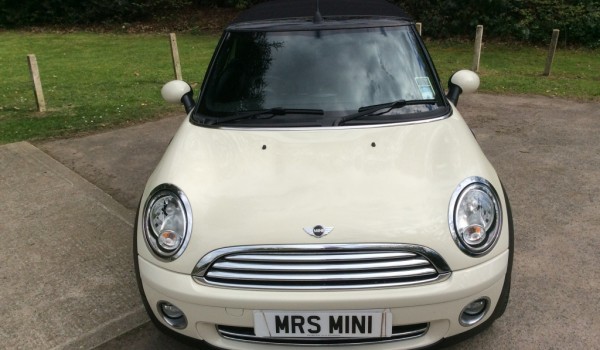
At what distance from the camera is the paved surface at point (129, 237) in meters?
2.81

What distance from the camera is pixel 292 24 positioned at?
330 centimetres

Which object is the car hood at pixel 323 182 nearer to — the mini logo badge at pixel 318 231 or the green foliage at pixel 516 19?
the mini logo badge at pixel 318 231

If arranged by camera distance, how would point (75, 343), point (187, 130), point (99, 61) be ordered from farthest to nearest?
1. point (99, 61)
2. point (187, 130)
3. point (75, 343)

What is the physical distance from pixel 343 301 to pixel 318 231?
0.30m

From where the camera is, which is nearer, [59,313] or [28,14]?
[59,313]

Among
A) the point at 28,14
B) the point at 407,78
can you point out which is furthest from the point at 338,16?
the point at 28,14

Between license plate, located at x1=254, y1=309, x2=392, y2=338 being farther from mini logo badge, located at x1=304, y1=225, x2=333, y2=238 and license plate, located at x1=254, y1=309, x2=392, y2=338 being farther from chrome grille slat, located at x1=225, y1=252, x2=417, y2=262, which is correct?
mini logo badge, located at x1=304, y1=225, x2=333, y2=238

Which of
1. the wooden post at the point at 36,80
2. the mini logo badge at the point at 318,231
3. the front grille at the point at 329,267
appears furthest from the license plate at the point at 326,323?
the wooden post at the point at 36,80

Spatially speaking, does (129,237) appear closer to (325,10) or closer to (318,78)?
(318,78)

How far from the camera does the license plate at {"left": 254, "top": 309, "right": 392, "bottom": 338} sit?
2.06 metres

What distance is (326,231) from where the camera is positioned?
212cm

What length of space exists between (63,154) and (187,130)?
3.55m

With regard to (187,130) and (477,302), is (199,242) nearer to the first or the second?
(187,130)

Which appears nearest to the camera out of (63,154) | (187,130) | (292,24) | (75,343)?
(75,343)
